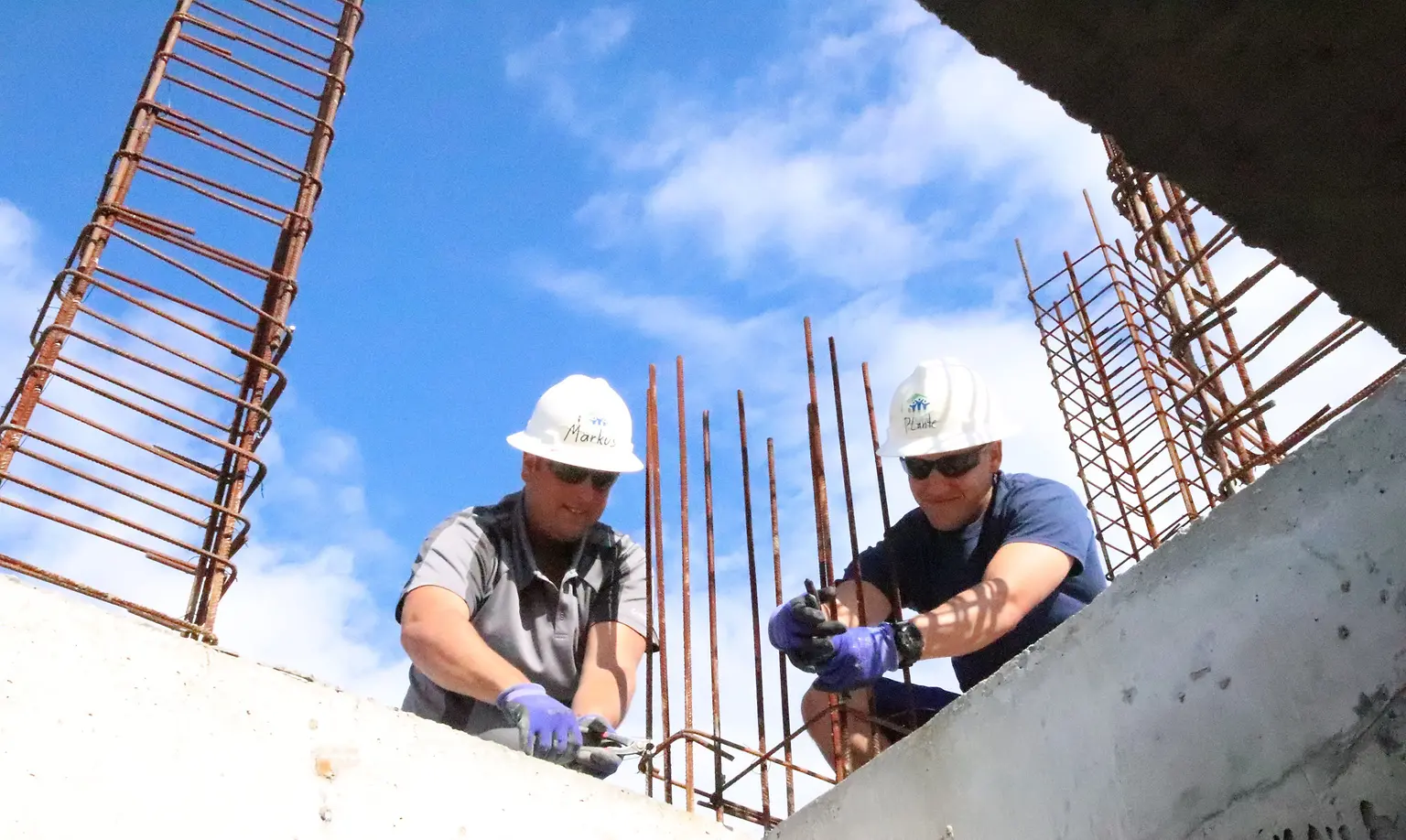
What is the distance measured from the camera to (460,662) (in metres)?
3.46

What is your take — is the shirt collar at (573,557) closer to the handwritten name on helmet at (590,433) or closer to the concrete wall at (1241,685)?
the handwritten name on helmet at (590,433)

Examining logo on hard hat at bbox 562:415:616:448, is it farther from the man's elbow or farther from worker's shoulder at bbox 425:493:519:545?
the man's elbow

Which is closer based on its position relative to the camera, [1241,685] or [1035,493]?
[1241,685]

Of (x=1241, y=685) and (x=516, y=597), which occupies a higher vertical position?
(x=516, y=597)

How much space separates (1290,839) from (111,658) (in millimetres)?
2322

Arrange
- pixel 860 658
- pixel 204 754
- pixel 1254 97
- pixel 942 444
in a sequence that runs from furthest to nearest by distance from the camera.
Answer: pixel 942 444 → pixel 860 658 → pixel 204 754 → pixel 1254 97

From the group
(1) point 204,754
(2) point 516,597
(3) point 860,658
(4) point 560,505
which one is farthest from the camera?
(4) point 560,505

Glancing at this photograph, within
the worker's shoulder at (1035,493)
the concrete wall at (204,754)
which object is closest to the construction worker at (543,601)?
the concrete wall at (204,754)

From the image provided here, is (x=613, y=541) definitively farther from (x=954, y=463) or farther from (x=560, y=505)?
(x=954, y=463)

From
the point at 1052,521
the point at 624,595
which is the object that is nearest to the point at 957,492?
the point at 1052,521

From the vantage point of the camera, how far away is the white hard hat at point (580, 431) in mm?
4223

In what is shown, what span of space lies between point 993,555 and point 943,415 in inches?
21.6

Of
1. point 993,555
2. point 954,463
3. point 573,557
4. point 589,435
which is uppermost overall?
point 589,435

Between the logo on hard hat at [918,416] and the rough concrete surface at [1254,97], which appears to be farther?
the logo on hard hat at [918,416]
